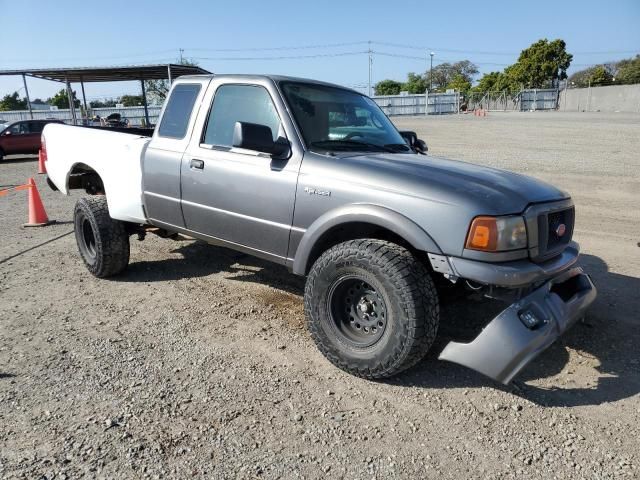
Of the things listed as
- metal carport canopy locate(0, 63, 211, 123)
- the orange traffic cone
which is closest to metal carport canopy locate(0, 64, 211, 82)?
metal carport canopy locate(0, 63, 211, 123)

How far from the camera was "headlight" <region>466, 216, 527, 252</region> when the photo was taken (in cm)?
276

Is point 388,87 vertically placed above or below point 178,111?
above

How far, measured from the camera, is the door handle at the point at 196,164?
13.3ft

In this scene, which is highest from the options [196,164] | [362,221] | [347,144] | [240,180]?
[347,144]

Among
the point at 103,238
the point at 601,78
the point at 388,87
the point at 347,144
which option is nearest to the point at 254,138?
the point at 347,144

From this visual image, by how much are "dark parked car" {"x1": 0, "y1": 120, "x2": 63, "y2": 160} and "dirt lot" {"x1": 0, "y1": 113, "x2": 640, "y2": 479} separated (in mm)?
17592

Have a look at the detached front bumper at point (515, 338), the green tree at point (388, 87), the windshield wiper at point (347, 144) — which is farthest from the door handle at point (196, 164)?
the green tree at point (388, 87)

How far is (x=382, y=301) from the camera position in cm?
310

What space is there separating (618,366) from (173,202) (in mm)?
3723

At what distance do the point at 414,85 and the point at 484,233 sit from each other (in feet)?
292

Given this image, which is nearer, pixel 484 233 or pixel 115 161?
pixel 484 233

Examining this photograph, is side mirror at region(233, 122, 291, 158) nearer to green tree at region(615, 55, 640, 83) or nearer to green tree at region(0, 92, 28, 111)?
green tree at region(615, 55, 640, 83)

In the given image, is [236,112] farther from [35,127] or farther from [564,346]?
[35,127]

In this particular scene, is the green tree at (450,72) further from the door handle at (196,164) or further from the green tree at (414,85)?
the door handle at (196,164)
